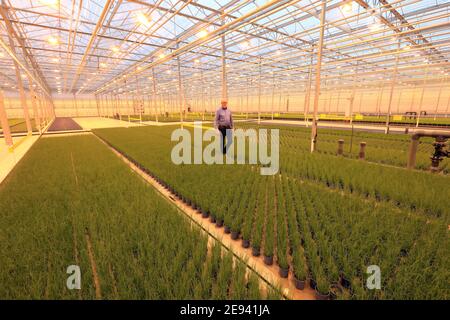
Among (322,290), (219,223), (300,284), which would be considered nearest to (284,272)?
(300,284)

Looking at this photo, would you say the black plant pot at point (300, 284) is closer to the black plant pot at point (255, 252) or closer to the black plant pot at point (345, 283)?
the black plant pot at point (345, 283)

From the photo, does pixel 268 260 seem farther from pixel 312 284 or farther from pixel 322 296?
pixel 322 296

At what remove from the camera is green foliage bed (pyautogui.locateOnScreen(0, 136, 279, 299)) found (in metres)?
1.66

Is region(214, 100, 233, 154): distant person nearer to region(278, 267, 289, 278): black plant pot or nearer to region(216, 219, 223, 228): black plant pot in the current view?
region(216, 219, 223, 228): black plant pot

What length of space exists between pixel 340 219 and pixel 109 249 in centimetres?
277

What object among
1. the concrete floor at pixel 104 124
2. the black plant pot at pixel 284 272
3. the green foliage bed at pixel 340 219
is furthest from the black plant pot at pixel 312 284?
the concrete floor at pixel 104 124

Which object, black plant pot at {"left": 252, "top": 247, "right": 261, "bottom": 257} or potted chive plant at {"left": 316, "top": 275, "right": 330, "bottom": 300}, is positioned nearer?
potted chive plant at {"left": 316, "top": 275, "right": 330, "bottom": 300}

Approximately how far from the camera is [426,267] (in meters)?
1.84

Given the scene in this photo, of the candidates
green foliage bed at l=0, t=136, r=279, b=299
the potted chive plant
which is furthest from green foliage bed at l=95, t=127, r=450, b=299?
green foliage bed at l=0, t=136, r=279, b=299

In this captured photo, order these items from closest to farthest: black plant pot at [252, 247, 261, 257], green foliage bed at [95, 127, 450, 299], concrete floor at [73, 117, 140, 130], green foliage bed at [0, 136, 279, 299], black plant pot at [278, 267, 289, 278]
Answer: green foliage bed at [0, 136, 279, 299] → green foliage bed at [95, 127, 450, 299] → black plant pot at [278, 267, 289, 278] → black plant pot at [252, 247, 261, 257] → concrete floor at [73, 117, 140, 130]

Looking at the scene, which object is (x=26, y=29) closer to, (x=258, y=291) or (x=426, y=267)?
(x=258, y=291)

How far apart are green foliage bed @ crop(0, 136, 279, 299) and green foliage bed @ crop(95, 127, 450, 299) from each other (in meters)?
0.60

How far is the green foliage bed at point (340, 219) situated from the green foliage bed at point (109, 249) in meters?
0.60

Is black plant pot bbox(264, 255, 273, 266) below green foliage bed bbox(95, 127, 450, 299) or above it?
below
